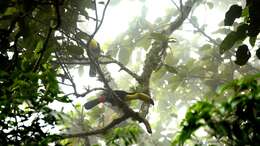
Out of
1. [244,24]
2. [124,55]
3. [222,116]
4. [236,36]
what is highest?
[222,116]

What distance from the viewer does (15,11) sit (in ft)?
8.77

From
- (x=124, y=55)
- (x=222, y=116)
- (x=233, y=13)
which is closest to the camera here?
(x=222, y=116)

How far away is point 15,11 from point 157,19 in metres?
5.29

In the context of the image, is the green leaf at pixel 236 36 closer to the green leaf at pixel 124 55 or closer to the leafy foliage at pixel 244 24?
the leafy foliage at pixel 244 24

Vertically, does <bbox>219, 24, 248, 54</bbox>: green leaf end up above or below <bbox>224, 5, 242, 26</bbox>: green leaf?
below

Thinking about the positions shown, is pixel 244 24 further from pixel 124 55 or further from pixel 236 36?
pixel 124 55

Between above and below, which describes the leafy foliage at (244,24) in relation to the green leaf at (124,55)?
above

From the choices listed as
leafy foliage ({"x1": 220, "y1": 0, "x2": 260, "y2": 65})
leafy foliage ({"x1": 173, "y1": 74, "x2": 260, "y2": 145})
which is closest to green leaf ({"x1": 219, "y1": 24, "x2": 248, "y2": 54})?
leafy foliage ({"x1": 220, "y1": 0, "x2": 260, "y2": 65})

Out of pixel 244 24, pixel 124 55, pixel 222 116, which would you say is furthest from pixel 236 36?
pixel 124 55

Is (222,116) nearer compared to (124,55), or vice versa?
(222,116)

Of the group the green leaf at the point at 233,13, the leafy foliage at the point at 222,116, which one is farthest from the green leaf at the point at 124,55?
the leafy foliage at the point at 222,116

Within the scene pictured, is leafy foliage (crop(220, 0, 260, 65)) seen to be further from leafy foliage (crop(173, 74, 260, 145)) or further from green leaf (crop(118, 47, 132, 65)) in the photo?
green leaf (crop(118, 47, 132, 65))

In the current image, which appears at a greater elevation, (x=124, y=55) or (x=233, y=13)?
(x=233, y=13)

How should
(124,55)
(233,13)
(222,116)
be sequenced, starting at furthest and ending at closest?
(124,55)
(233,13)
(222,116)
